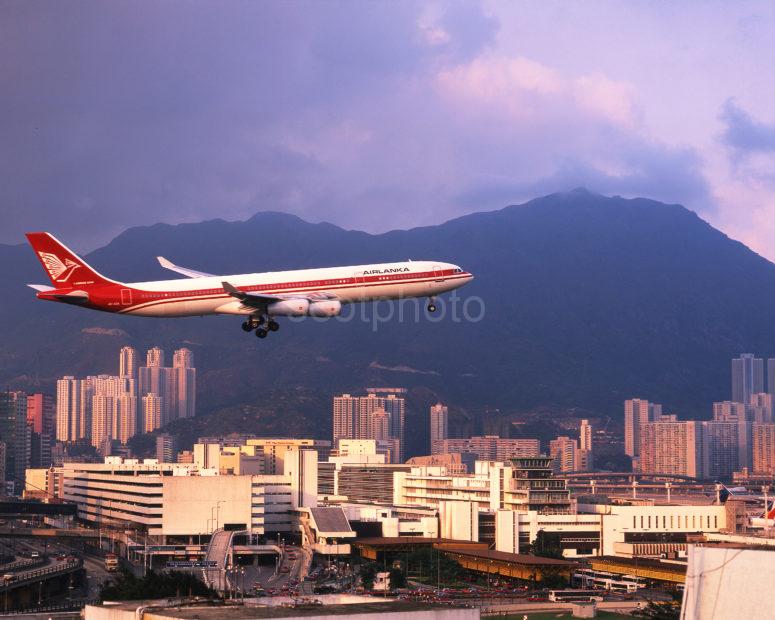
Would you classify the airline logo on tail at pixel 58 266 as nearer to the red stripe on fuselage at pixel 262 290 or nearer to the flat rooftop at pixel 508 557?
the red stripe on fuselage at pixel 262 290

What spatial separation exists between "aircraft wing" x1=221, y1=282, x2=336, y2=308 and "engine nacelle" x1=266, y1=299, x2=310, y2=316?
0.55m

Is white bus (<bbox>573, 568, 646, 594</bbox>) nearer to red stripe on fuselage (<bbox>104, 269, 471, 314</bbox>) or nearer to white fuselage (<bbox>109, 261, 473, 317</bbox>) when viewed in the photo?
white fuselage (<bbox>109, 261, 473, 317</bbox>)

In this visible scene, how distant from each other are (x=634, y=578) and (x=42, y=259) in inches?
3484

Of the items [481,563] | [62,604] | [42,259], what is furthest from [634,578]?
[42,259]

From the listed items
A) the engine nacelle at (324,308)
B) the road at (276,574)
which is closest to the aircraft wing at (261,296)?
the engine nacelle at (324,308)

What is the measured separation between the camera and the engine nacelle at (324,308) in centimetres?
10506

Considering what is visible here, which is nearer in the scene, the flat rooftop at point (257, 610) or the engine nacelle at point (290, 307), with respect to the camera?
the flat rooftop at point (257, 610)

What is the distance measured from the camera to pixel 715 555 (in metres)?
57.9

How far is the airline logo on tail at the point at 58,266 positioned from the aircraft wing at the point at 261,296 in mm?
13034

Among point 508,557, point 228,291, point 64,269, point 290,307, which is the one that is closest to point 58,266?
point 64,269

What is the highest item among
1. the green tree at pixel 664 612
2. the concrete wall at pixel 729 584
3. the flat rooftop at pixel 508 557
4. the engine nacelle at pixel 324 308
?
the engine nacelle at pixel 324 308

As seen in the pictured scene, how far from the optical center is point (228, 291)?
10469cm

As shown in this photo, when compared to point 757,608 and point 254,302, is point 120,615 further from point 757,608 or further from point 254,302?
point 254,302

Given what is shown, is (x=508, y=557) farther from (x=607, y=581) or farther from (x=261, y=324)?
(x=261, y=324)
